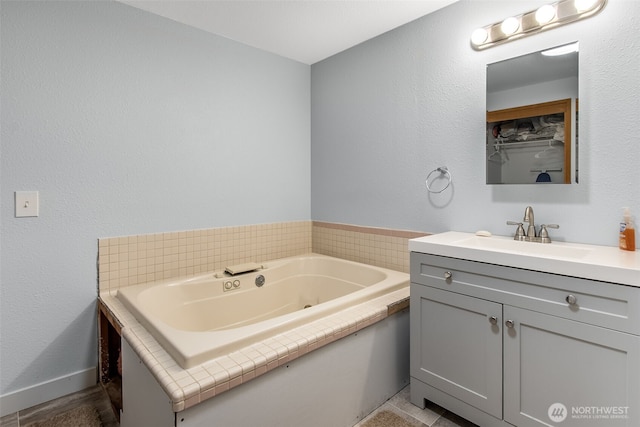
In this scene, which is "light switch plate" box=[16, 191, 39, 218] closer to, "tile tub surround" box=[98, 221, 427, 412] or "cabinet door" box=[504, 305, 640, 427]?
"tile tub surround" box=[98, 221, 427, 412]

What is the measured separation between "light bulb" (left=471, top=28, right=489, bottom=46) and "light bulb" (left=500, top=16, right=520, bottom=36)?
102 mm

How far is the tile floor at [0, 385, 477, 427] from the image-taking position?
5.50 ft

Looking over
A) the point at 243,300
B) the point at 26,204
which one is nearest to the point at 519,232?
the point at 243,300

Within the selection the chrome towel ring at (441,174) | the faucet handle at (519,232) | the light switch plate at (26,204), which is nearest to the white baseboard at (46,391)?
the light switch plate at (26,204)

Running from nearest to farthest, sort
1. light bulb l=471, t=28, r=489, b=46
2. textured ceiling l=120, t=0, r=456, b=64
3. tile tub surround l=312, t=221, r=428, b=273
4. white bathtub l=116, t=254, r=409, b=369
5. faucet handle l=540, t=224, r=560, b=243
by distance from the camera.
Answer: white bathtub l=116, t=254, r=409, b=369 < faucet handle l=540, t=224, r=560, b=243 < light bulb l=471, t=28, r=489, b=46 < textured ceiling l=120, t=0, r=456, b=64 < tile tub surround l=312, t=221, r=428, b=273

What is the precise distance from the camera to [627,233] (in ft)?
4.82

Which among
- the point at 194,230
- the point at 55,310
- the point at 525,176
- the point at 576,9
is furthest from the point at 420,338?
the point at 55,310

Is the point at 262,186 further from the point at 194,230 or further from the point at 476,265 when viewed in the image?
the point at 476,265

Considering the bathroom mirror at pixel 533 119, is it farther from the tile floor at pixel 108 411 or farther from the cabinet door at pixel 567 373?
the tile floor at pixel 108 411

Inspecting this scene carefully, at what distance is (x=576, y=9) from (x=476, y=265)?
1.32 m

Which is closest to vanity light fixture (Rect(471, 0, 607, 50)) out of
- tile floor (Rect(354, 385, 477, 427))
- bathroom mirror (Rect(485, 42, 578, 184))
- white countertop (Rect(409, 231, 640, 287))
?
bathroom mirror (Rect(485, 42, 578, 184))

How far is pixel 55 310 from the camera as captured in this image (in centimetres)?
188

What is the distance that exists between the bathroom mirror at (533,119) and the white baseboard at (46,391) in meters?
2.61

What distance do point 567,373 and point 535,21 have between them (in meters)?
1.66
